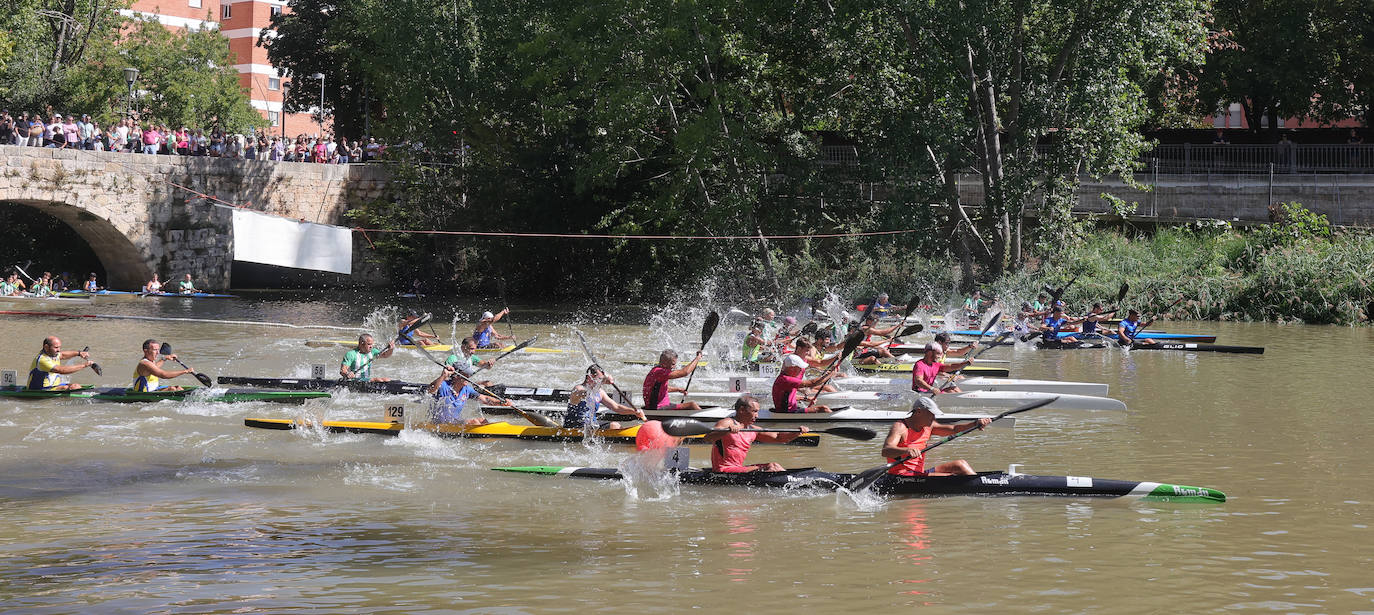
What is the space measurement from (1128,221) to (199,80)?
120 ft

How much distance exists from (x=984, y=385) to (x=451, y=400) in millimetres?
7020

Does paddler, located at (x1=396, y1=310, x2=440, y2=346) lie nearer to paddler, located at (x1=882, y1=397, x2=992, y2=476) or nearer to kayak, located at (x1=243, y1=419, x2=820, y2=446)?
kayak, located at (x1=243, y1=419, x2=820, y2=446)

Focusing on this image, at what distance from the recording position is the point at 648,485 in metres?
10.4

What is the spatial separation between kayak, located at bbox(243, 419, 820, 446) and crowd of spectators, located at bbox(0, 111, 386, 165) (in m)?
21.7

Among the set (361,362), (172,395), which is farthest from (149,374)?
(361,362)

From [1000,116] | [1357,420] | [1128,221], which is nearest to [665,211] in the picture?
[1000,116]

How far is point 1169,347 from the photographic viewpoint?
20.9 metres

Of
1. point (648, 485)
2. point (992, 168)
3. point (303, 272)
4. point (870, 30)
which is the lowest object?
point (648, 485)

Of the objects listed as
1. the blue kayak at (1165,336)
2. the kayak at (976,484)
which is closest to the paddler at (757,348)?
the blue kayak at (1165,336)

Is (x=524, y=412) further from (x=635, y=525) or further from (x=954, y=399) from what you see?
(x=954, y=399)

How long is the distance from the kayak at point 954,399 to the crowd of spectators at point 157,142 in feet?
Answer: 76.1

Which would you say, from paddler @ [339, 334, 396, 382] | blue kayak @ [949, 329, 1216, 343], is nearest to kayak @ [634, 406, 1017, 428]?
paddler @ [339, 334, 396, 382]

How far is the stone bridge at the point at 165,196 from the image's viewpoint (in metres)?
30.3

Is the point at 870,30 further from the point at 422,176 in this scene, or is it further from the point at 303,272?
the point at 303,272
